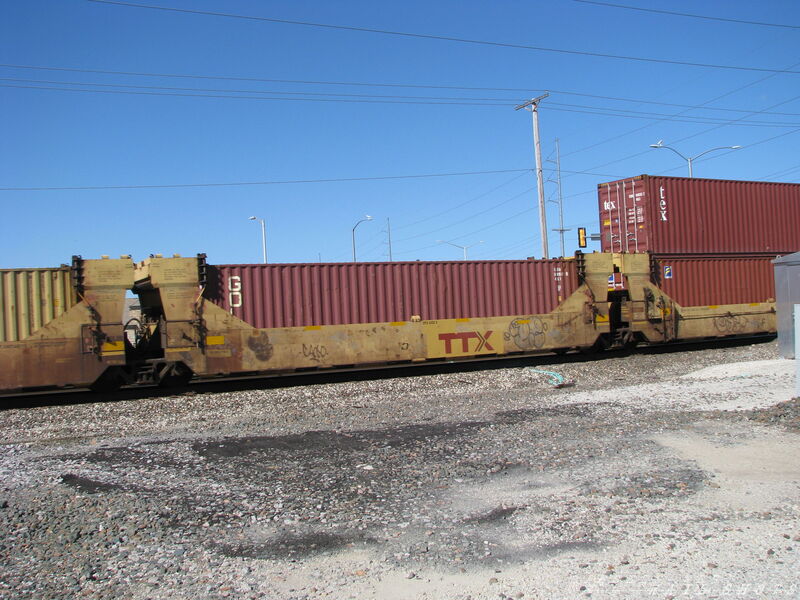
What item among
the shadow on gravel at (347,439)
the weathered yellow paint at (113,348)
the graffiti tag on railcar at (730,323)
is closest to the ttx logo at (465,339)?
the shadow on gravel at (347,439)

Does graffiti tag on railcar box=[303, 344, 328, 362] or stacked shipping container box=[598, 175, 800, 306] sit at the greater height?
stacked shipping container box=[598, 175, 800, 306]

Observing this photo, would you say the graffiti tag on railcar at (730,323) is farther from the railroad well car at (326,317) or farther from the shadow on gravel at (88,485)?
the shadow on gravel at (88,485)

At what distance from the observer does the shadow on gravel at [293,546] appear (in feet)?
14.7

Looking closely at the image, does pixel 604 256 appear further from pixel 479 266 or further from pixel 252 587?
pixel 252 587

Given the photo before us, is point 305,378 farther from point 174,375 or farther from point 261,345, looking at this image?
point 174,375

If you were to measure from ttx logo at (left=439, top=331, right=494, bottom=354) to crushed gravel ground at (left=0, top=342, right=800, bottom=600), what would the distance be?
A: 17.7 ft

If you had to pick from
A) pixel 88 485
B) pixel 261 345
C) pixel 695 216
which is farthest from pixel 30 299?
pixel 695 216

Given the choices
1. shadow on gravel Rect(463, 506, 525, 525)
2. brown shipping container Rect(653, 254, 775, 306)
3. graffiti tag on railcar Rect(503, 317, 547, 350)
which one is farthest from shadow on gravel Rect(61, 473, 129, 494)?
brown shipping container Rect(653, 254, 775, 306)

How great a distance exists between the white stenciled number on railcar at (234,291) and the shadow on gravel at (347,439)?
622cm

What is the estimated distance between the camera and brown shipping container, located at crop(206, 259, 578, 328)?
47.0 ft

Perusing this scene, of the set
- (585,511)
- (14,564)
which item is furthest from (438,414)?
(14,564)

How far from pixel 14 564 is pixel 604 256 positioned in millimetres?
16043

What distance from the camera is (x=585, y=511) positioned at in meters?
5.10

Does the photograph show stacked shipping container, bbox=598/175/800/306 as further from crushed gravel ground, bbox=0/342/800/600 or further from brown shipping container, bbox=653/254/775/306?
crushed gravel ground, bbox=0/342/800/600
